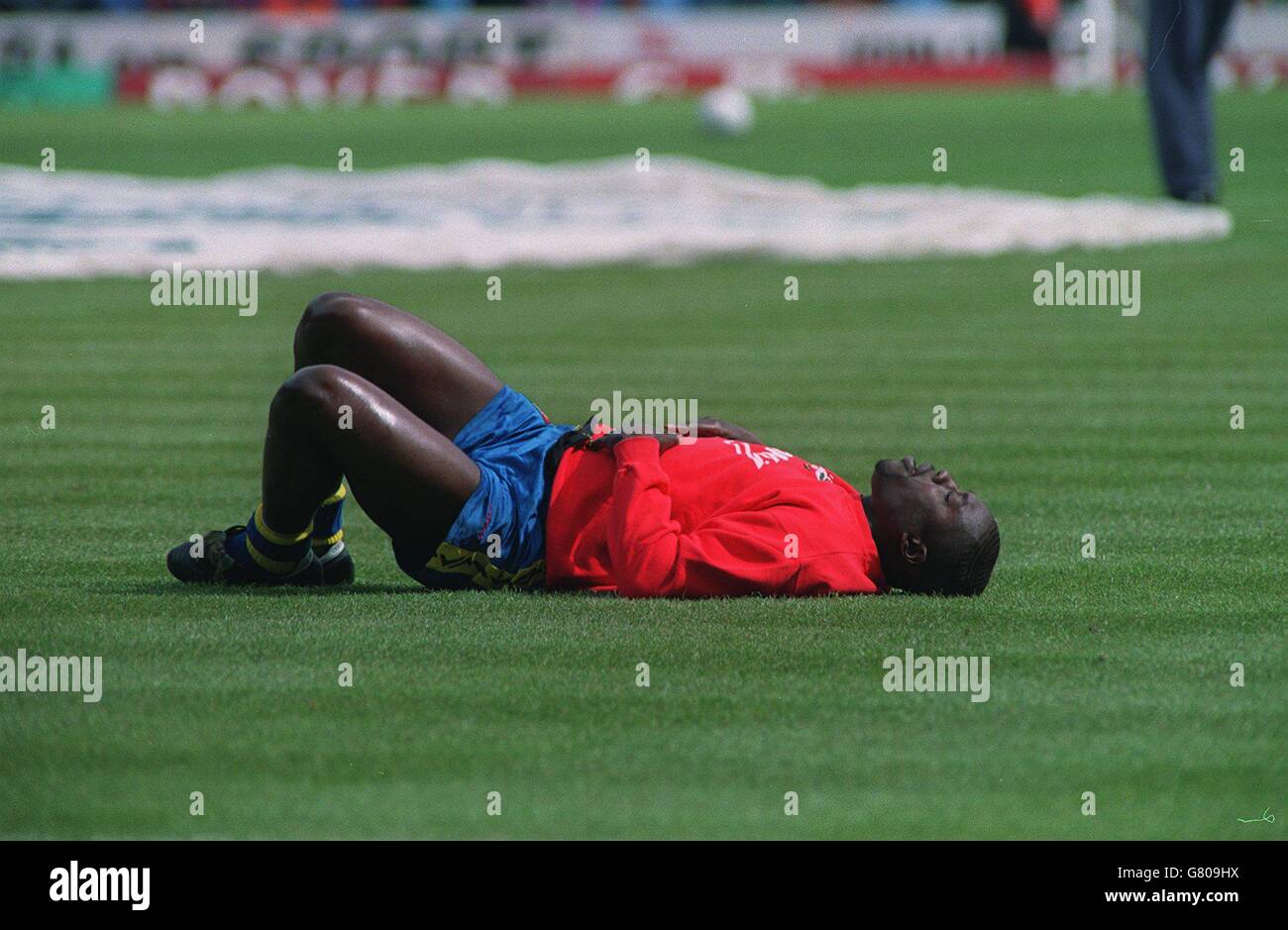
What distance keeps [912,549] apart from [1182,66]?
14267mm

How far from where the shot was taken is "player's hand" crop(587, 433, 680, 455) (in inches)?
225

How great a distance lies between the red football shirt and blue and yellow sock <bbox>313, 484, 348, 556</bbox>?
634mm

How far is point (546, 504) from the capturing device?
5.76 m

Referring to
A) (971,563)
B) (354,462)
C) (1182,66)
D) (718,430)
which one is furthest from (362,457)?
(1182,66)

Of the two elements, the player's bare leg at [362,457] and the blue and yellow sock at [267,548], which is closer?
the player's bare leg at [362,457]

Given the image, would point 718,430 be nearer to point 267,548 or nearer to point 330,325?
point 330,325

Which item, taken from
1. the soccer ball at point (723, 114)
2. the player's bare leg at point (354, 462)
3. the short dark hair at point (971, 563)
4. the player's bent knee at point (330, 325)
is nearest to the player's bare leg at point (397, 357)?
the player's bent knee at point (330, 325)

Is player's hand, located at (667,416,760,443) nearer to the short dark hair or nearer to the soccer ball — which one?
the short dark hair

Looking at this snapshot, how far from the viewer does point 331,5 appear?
4775cm

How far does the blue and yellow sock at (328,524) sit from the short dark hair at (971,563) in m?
1.79

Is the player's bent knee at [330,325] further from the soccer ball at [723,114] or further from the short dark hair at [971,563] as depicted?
the soccer ball at [723,114]

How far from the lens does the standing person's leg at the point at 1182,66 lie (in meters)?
18.6
